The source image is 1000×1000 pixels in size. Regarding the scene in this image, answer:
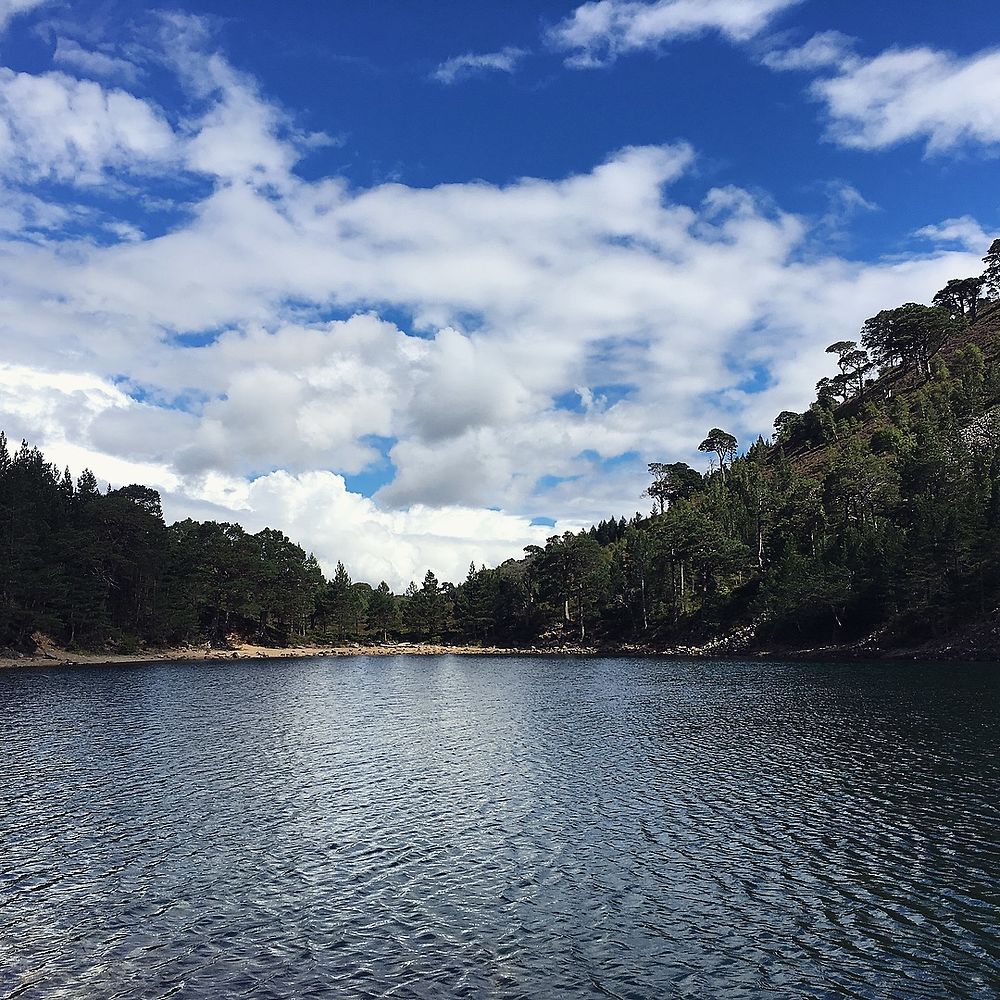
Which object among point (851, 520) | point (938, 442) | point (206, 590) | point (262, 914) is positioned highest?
point (938, 442)

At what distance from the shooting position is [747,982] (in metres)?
21.9

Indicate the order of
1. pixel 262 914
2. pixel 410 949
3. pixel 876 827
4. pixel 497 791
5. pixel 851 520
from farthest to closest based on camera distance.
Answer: pixel 851 520 < pixel 497 791 < pixel 876 827 < pixel 262 914 < pixel 410 949

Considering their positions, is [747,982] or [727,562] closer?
[747,982]

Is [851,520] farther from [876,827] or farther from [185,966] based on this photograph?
[185,966]

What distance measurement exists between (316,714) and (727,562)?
5409 inches

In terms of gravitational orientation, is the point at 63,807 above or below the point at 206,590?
below

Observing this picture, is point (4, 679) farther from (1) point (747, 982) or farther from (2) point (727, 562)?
(2) point (727, 562)

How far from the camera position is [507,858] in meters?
33.4

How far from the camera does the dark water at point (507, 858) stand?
22719 mm

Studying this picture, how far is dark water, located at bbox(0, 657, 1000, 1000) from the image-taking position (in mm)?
22719

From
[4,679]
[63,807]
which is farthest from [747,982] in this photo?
[4,679]

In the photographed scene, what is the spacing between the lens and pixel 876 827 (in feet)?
120

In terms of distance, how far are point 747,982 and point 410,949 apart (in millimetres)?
10791

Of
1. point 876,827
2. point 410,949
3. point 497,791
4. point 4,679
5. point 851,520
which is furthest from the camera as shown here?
point 851,520
